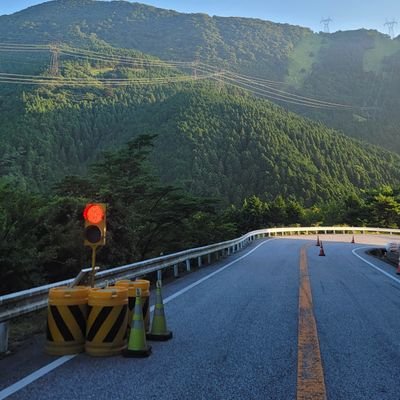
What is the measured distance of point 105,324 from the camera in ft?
18.2

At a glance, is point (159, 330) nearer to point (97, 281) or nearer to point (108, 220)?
point (97, 281)

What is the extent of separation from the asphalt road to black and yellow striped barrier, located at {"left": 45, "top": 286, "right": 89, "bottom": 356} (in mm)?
201

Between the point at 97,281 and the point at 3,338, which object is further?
the point at 97,281

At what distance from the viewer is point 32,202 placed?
41.0 ft

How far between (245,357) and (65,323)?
2.12 meters

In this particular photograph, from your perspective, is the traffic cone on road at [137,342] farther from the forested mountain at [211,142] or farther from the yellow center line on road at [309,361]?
the forested mountain at [211,142]

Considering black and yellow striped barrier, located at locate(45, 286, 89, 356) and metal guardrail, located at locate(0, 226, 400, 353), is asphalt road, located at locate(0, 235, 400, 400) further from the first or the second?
metal guardrail, located at locate(0, 226, 400, 353)

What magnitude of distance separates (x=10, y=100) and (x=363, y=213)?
100297mm

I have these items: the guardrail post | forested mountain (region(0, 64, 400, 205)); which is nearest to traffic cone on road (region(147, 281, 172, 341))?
the guardrail post

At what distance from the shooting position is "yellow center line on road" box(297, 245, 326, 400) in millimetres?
4213

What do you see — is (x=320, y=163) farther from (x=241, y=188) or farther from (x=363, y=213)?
(x=363, y=213)

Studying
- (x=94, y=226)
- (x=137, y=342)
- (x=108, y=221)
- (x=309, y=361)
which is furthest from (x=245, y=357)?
(x=108, y=221)

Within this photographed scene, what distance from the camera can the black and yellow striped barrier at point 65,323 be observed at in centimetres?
561

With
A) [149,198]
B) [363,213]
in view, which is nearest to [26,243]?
[149,198]
